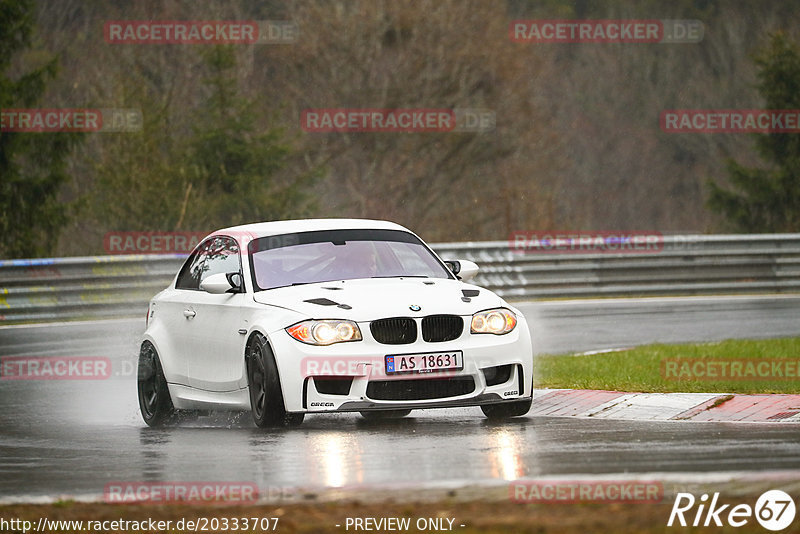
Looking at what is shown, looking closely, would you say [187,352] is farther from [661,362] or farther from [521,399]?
[661,362]

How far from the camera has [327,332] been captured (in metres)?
10.8

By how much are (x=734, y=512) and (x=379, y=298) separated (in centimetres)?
463

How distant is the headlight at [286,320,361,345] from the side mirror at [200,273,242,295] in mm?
1120

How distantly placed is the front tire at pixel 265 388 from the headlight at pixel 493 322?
1.40 metres

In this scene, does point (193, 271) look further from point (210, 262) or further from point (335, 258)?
Result: point (335, 258)

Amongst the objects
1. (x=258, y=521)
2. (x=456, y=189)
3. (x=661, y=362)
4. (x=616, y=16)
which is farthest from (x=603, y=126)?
(x=258, y=521)

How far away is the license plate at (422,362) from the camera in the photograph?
10711 mm

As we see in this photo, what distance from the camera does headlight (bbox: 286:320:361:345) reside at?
35.3 feet
